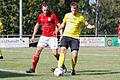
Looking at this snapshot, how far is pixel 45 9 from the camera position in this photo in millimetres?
15305

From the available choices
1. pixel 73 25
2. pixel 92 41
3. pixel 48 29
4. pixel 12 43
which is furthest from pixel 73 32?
pixel 92 41

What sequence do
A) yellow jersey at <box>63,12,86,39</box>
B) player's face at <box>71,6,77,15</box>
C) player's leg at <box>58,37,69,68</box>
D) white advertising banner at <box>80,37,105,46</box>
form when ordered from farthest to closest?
white advertising banner at <box>80,37,105,46</box>
yellow jersey at <box>63,12,86,39</box>
player's face at <box>71,6,77,15</box>
player's leg at <box>58,37,69,68</box>

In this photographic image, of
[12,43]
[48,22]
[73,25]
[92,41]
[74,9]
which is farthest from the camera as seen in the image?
[92,41]

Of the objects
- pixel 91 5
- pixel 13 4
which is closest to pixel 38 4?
pixel 13 4

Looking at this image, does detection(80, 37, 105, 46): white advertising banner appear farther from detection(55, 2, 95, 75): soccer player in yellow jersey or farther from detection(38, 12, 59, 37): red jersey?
detection(55, 2, 95, 75): soccer player in yellow jersey

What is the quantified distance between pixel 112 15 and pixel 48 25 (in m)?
89.0

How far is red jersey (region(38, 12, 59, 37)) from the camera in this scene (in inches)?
616

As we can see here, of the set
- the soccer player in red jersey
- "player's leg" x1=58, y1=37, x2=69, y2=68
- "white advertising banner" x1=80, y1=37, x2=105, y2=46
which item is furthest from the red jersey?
"white advertising banner" x1=80, y1=37, x2=105, y2=46

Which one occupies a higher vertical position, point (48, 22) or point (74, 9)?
point (74, 9)

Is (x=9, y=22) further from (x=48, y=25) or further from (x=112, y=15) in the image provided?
(x=48, y=25)

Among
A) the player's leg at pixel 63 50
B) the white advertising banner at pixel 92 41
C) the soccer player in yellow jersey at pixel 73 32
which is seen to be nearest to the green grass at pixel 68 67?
the player's leg at pixel 63 50

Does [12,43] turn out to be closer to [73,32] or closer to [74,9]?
[73,32]

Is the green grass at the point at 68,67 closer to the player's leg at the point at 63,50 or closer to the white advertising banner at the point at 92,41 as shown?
the player's leg at the point at 63,50

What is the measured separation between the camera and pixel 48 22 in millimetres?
15680
